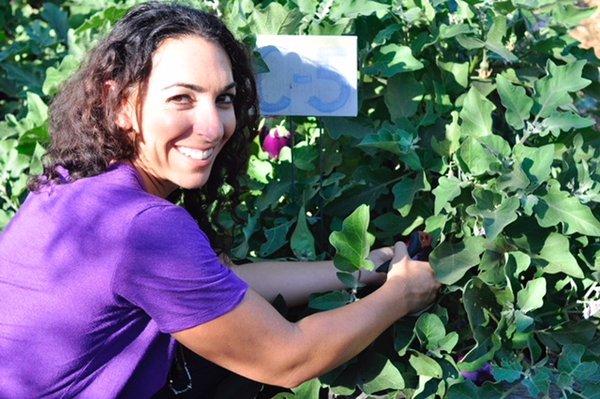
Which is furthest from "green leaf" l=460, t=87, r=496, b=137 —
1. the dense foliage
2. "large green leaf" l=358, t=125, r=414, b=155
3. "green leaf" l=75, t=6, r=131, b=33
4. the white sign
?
"green leaf" l=75, t=6, r=131, b=33

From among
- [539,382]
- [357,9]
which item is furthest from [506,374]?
[357,9]

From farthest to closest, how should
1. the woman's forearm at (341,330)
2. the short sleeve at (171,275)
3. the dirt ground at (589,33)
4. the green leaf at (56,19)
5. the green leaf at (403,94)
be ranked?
the dirt ground at (589,33) → the green leaf at (56,19) → the green leaf at (403,94) → the woman's forearm at (341,330) → the short sleeve at (171,275)

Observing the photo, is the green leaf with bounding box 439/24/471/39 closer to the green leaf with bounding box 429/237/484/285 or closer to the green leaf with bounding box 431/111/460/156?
the green leaf with bounding box 431/111/460/156

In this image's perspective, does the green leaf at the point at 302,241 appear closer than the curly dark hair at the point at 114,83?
No

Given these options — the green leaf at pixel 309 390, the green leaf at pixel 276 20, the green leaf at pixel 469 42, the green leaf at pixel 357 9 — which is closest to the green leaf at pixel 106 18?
the green leaf at pixel 276 20

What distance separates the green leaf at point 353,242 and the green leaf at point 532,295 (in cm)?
26

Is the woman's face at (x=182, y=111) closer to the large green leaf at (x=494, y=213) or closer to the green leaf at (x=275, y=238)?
the green leaf at (x=275, y=238)

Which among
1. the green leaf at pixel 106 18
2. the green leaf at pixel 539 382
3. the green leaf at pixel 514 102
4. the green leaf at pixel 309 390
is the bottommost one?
the green leaf at pixel 309 390

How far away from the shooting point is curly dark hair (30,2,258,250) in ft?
5.17

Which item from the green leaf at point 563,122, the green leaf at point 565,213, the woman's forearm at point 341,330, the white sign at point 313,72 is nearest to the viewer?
the woman's forearm at point 341,330

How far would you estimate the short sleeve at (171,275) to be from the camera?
56.1 inches

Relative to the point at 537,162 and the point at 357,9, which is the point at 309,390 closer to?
the point at 537,162

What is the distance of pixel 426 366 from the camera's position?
1.64 metres

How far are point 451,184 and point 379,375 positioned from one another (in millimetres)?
360
